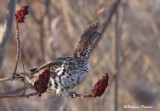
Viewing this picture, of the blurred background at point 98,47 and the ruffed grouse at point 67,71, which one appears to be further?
the blurred background at point 98,47

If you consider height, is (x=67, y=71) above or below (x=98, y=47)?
below

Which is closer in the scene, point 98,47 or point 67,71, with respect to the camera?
point 67,71

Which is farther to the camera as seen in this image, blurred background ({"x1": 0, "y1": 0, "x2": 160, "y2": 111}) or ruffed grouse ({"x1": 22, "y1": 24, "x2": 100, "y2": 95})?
blurred background ({"x1": 0, "y1": 0, "x2": 160, "y2": 111})

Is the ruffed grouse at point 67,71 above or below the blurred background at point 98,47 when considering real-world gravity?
below

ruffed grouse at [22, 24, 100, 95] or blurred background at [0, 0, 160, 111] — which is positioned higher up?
blurred background at [0, 0, 160, 111]

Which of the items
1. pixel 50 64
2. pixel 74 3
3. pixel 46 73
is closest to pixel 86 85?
pixel 74 3
